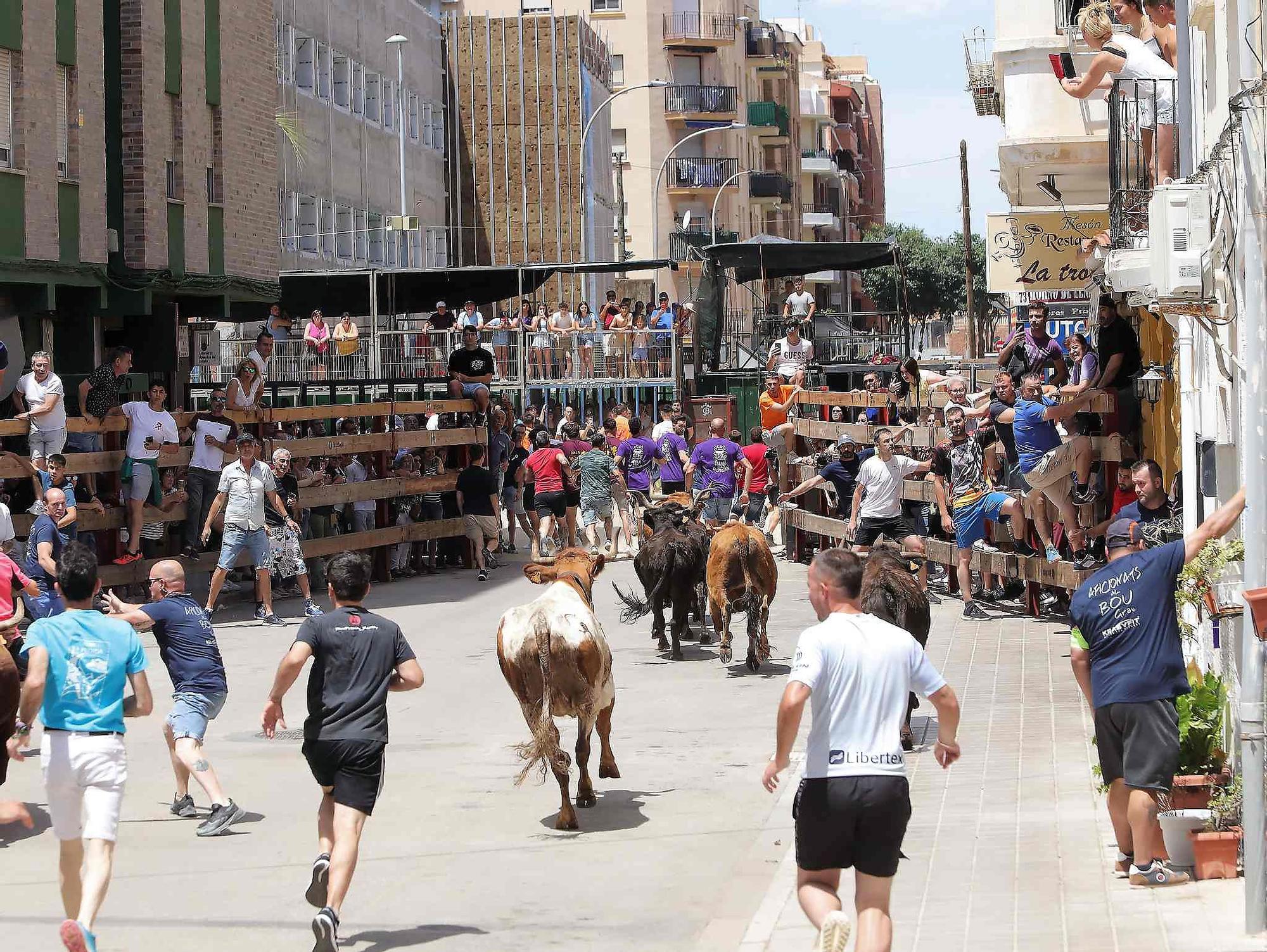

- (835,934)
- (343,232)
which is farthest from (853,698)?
(343,232)

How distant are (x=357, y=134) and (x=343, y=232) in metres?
2.82

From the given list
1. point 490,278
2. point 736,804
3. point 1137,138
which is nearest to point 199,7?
point 490,278

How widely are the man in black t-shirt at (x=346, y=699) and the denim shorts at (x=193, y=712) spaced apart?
228 cm

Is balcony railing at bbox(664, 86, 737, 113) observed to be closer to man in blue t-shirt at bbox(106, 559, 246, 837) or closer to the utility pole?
the utility pole

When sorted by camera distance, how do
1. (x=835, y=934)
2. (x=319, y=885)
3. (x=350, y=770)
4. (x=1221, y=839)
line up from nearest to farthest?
1. (x=835, y=934)
2. (x=319, y=885)
3. (x=350, y=770)
4. (x=1221, y=839)

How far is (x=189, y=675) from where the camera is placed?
11.0m

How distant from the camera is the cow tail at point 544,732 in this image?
34.7 feet

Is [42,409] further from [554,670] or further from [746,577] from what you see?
[554,670]

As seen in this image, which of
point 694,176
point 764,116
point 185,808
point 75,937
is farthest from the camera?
point 764,116

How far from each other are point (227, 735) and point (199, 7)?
18.3 metres

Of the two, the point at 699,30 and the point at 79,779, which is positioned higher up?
the point at 699,30

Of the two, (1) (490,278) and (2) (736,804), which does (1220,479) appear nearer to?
(2) (736,804)

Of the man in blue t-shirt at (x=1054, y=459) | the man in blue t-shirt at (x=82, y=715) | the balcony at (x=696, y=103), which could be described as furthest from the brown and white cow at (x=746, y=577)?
the balcony at (x=696, y=103)

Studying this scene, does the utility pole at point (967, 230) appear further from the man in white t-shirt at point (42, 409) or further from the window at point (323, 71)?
the man in white t-shirt at point (42, 409)
